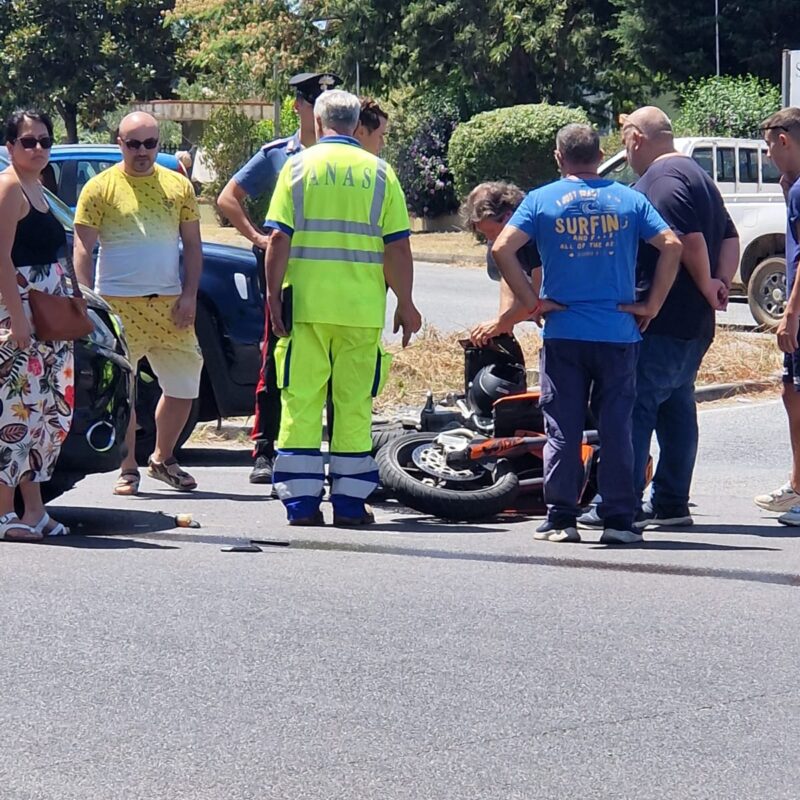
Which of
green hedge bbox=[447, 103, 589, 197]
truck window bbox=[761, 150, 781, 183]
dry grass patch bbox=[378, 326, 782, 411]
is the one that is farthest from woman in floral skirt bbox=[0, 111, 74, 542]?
green hedge bbox=[447, 103, 589, 197]

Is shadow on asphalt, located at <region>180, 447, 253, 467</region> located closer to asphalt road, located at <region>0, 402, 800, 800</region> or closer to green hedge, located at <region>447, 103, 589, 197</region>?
asphalt road, located at <region>0, 402, 800, 800</region>

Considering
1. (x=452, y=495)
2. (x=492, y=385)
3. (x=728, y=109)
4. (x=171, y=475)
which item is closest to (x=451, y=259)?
(x=728, y=109)

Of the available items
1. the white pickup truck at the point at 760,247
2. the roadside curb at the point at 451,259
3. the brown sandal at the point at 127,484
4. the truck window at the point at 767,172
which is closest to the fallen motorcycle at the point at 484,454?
the brown sandal at the point at 127,484

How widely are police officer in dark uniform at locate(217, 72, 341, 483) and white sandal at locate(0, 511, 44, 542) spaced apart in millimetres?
1955

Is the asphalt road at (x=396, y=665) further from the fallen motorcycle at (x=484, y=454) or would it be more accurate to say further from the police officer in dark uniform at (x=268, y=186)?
the police officer in dark uniform at (x=268, y=186)

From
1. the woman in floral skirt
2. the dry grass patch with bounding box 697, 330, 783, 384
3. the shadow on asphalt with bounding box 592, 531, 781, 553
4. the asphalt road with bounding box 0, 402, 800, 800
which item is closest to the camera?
the asphalt road with bounding box 0, 402, 800, 800

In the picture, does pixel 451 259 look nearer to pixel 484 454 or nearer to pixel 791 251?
pixel 791 251

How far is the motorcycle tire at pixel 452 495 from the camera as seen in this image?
8016 millimetres

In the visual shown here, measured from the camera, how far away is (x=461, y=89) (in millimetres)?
37281

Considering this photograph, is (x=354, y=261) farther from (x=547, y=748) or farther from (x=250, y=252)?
(x=547, y=748)

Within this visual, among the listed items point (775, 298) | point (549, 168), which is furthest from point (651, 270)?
point (549, 168)

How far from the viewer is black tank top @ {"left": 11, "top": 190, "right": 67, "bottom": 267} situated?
7047 millimetres

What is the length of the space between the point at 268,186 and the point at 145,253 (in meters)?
0.85

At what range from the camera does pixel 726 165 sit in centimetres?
2042
